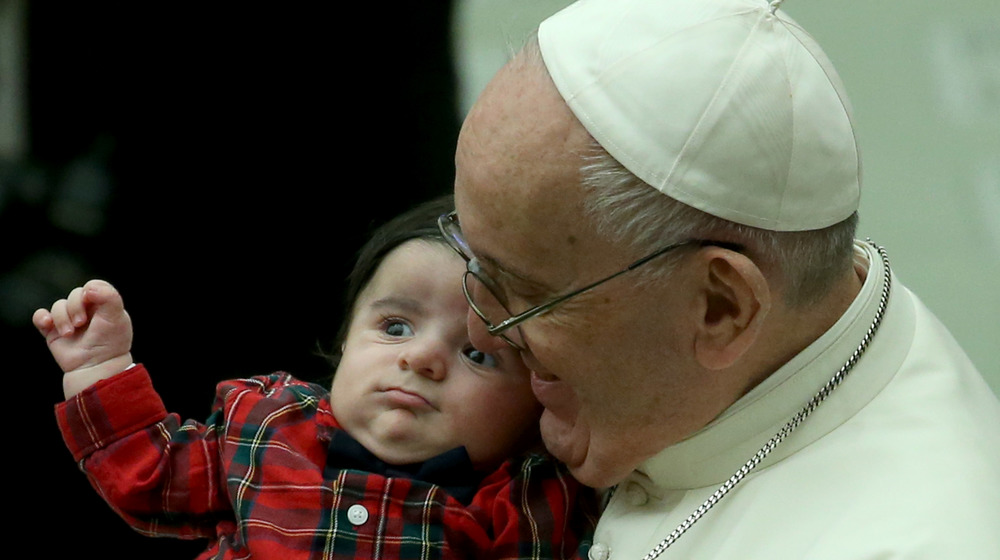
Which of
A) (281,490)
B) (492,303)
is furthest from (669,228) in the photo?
(281,490)

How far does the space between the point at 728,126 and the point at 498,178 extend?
267 mm

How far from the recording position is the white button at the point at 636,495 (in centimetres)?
155

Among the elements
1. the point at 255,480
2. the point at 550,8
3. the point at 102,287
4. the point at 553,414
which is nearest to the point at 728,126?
the point at 553,414

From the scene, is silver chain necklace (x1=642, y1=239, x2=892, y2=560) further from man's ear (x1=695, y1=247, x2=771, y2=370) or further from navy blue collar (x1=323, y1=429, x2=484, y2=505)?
navy blue collar (x1=323, y1=429, x2=484, y2=505)

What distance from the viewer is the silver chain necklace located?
4.62 feet

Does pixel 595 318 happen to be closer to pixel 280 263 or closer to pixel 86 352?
pixel 86 352

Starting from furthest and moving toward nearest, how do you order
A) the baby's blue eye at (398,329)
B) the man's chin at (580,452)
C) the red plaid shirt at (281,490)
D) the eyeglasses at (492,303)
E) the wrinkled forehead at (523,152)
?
the baby's blue eye at (398,329) → the red plaid shirt at (281,490) → the man's chin at (580,452) → the eyeglasses at (492,303) → the wrinkled forehead at (523,152)

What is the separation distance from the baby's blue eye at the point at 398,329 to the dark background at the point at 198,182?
802mm

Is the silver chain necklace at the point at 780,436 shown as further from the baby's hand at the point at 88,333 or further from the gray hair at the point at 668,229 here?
the baby's hand at the point at 88,333

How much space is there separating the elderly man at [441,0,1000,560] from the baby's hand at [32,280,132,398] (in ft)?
2.21

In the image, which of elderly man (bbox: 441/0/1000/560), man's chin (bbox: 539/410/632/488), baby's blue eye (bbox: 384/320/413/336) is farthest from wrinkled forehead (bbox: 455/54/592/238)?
baby's blue eye (bbox: 384/320/413/336)

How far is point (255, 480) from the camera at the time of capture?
1706 millimetres

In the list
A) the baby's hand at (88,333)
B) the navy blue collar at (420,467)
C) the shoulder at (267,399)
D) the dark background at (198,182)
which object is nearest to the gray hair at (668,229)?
the navy blue collar at (420,467)

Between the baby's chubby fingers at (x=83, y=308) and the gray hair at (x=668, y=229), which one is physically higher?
the gray hair at (x=668, y=229)
